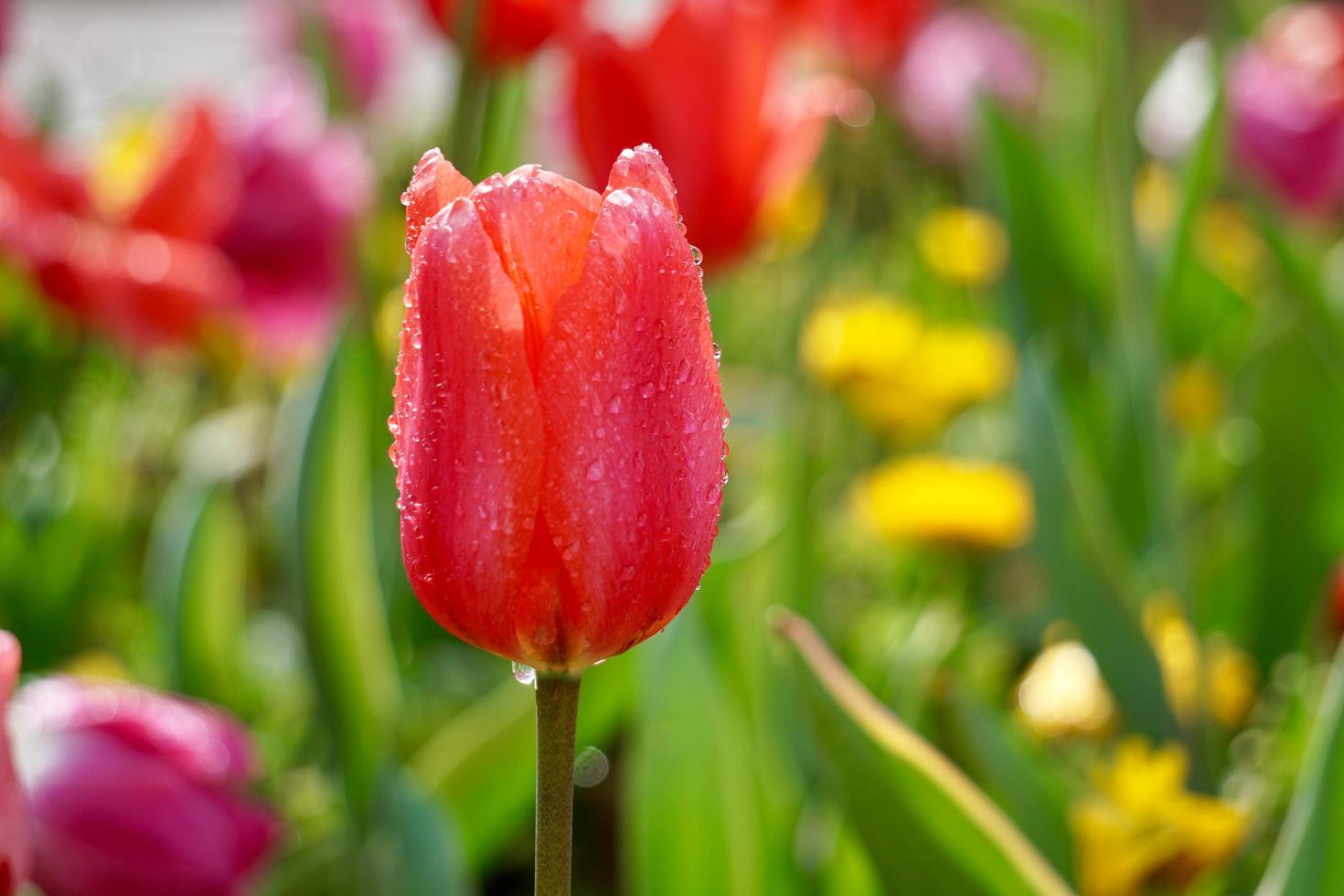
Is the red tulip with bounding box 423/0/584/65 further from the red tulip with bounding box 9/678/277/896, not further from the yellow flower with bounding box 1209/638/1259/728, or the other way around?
the yellow flower with bounding box 1209/638/1259/728

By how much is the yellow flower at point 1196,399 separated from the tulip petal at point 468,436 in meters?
0.94

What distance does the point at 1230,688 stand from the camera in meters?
0.75

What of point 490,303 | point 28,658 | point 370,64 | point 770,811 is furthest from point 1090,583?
point 370,64

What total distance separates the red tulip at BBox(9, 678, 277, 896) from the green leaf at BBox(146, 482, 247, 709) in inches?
8.5

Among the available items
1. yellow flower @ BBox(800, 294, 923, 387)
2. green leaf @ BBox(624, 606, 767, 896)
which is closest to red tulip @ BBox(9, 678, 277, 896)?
green leaf @ BBox(624, 606, 767, 896)

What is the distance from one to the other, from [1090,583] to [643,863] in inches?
9.1

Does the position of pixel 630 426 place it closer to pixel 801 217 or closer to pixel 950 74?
pixel 801 217

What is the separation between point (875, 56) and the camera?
1.17m

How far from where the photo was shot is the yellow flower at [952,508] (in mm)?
907

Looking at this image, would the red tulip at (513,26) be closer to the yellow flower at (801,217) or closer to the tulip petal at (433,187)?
the tulip petal at (433,187)

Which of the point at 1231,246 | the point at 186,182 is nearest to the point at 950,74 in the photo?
the point at 1231,246

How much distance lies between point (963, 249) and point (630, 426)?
4.09ft

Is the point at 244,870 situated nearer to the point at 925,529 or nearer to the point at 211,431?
the point at 925,529

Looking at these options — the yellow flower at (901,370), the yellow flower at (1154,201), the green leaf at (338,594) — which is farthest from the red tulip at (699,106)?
the yellow flower at (1154,201)
